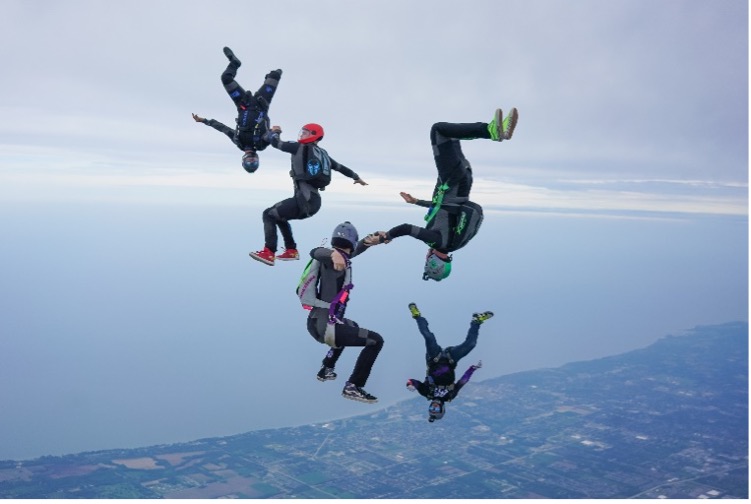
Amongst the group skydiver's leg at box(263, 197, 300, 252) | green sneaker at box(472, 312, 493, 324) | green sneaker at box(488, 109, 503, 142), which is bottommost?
green sneaker at box(472, 312, 493, 324)

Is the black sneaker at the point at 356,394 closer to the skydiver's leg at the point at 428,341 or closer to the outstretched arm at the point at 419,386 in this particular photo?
the outstretched arm at the point at 419,386

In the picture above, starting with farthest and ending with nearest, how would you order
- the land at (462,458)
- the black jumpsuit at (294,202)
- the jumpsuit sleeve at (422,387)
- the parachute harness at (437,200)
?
the land at (462,458) < the jumpsuit sleeve at (422,387) < the parachute harness at (437,200) < the black jumpsuit at (294,202)

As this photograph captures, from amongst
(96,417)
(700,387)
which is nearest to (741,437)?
(700,387)

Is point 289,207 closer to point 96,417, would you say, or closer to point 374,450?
point 374,450

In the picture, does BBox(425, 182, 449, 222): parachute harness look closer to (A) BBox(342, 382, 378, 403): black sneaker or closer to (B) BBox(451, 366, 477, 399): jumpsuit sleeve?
(B) BBox(451, 366, 477, 399): jumpsuit sleeve

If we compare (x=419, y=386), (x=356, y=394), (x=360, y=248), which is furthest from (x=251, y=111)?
(x=419, y=386)

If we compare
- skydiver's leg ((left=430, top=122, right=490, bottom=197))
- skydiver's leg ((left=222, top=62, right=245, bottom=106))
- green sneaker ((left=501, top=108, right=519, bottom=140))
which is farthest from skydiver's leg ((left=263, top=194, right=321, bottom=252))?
green sneaker ((left=501, top=108, right=519, bottom=140))

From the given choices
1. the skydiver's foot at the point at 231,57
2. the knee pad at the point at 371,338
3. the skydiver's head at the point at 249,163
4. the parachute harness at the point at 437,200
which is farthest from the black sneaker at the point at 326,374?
the skydiver's foot at the point at 231,57
